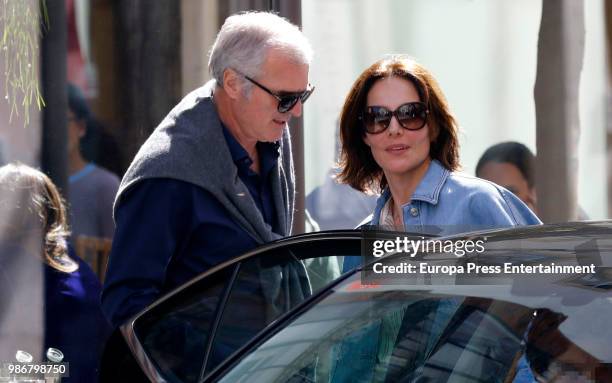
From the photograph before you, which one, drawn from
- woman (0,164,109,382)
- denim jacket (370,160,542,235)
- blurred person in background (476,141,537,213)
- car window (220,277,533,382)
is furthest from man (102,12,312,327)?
blurred person in background (476,141,537,213)

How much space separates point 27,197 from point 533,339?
4082 mm

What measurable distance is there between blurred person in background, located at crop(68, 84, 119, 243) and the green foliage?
0.65 feet

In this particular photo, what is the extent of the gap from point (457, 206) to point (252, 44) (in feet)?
2.97

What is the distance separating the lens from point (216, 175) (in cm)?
357

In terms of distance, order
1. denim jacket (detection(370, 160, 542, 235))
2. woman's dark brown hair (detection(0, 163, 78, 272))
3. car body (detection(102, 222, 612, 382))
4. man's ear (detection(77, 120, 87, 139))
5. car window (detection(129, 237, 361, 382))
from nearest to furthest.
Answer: car body (detection(102, 222, 612, 382))
car window (detection(129, 237, 361, 382))
denim jacket (detection(370, 160, 542, 235))
woman's dark brown hair (detection(0, 163, 78, 272))
man's ear (detection(77, 120, 87, 139))

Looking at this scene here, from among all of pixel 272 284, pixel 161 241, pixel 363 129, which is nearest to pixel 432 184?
pixel 363 129

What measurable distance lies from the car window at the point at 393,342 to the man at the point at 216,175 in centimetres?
78

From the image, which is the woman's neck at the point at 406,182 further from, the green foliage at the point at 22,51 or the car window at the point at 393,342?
the green foliage at the point at 22,51

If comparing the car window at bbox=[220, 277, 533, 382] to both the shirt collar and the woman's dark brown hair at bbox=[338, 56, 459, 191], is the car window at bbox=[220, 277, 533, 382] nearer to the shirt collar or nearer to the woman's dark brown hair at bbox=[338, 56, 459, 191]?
the shirt collar

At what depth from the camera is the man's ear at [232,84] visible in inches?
145

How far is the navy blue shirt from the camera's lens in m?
3.42

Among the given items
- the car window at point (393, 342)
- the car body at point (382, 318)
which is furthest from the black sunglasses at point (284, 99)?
the car window at point (393, 342)

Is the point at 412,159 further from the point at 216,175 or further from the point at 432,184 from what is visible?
the point at 216,175

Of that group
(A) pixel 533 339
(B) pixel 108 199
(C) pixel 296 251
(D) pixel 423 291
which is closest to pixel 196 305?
(C) pixel 296 251
